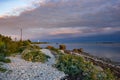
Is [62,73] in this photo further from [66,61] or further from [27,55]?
[27,55]

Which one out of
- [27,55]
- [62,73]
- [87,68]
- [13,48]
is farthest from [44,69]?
[13,48]

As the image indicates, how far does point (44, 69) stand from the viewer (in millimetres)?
15523

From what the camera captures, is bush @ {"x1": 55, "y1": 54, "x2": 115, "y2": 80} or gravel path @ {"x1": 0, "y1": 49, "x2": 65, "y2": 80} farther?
bush @ {"x1": 55, "y1": 54, "x2": 115, "y2": 80}

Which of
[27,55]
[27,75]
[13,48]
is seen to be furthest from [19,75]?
[13,48]

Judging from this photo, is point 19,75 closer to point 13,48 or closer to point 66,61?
point 66,61

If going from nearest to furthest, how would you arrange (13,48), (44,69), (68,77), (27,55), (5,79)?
(5,79) → (68,77) → (44,69) → (27,55) → (13,48)

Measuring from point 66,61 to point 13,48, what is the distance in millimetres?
9323

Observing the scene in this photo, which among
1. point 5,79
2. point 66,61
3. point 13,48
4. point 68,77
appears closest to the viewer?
point 5,79

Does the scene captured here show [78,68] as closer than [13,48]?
Yes

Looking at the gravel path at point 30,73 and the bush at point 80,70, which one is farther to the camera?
the bush at point 80,70

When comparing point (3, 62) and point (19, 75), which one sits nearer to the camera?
point (19, 75)

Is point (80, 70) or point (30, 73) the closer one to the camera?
point (30, 73)

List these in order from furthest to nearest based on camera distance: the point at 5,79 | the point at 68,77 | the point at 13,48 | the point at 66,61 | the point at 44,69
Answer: the point at 13,48 → the point at 66,61 → the point at 44,69 → the point at 68,77 → the point at 5,79

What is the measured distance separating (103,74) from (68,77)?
1.80 metres
